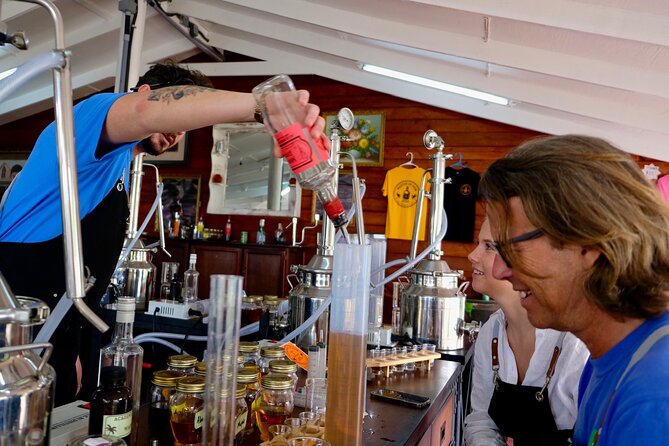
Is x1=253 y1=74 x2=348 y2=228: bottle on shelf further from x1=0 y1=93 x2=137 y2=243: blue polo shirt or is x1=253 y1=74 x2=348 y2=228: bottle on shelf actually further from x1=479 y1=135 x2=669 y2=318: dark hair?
x1=0 y1=93 x2=137 y2=243: blue polo shirt

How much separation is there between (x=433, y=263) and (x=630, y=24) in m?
1.98

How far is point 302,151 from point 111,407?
0.52m

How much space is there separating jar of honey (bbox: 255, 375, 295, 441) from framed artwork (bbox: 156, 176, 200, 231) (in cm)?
571

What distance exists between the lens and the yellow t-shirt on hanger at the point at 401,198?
5566mm

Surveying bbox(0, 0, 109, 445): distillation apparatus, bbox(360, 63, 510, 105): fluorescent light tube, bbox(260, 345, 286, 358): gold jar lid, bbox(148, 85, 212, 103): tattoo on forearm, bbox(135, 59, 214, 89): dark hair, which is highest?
bbox(360, 63, 510, 105): fluorescent light tube

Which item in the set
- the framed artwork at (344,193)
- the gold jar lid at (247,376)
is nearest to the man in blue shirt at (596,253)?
the gold jar lid at (247,376)

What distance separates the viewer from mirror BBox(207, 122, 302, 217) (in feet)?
19.8

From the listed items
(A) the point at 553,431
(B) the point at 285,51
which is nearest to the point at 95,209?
(A) the point at 553,431

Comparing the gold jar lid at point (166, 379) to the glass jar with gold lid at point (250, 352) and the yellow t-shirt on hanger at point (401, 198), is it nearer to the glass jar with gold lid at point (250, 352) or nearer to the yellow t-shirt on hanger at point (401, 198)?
the glass jar with gold lid at point (250, 352)

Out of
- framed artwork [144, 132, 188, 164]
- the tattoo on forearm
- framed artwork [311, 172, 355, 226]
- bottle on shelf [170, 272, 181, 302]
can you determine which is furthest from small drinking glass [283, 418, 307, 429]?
framed artwork [144, 132, 188, 164]

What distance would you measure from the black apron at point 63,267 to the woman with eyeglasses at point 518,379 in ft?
4.00

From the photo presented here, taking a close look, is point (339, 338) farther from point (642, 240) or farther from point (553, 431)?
point (553, 431)

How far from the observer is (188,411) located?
0.83 metres

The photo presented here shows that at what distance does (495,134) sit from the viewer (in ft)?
17.9
